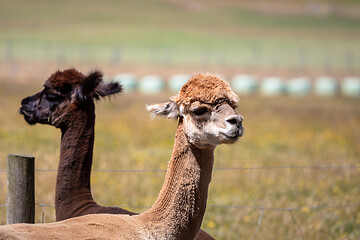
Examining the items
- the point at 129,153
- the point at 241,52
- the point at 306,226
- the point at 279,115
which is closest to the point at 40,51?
the point at 241,52

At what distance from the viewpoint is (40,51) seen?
61312 mm

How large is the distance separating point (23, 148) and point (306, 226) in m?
6.45

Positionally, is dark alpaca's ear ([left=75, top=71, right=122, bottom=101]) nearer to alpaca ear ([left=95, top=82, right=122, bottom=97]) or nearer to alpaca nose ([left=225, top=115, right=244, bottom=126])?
alpaca ear ([left=95, top=82, right=122, bottom=97])

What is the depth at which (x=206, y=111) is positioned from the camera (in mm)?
4453

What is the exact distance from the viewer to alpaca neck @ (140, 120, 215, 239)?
4.28 m

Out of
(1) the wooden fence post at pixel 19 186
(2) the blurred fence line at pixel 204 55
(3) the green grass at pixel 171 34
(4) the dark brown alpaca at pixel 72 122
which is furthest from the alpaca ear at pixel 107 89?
(3) the green grass at pixel 171 34

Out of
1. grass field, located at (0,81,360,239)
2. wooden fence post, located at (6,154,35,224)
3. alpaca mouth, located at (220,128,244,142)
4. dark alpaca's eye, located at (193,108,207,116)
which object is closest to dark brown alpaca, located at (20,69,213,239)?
wooden fence post, located at (6,154,35,224)

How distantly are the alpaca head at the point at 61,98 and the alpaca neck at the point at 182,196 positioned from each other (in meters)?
1.78

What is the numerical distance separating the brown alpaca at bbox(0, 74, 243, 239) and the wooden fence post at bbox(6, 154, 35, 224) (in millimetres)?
946

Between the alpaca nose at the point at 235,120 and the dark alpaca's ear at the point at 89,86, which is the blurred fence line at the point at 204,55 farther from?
the alpaca nose at the point at 235,120

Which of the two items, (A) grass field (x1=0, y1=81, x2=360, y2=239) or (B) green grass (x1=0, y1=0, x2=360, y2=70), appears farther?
(B) green grass (x1=0, y1=0, x2=360, y2=70)

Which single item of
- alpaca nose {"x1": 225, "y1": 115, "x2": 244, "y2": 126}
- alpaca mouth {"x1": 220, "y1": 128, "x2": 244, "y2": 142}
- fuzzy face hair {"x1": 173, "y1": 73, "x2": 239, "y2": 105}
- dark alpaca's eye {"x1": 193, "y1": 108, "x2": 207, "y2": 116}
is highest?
fuzzy face hair {"x1": 173, "y1": 73, "x2": 239, "y2": 105}

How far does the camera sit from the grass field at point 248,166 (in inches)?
312

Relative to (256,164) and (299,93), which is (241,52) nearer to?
(299,93)
